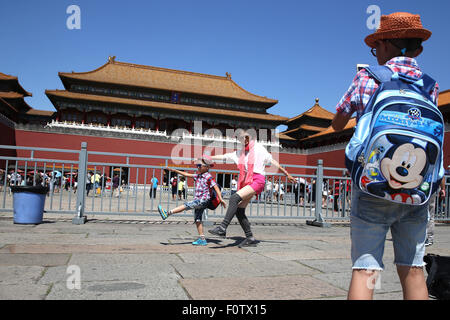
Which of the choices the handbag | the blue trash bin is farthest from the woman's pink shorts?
the blue trash bin

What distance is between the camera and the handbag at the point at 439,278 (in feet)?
7.38

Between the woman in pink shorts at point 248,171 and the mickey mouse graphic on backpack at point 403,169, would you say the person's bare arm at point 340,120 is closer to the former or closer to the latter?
the mickey mouse graphic on backpack at point 403,169

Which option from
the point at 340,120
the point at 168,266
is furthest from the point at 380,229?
the point at 168,266

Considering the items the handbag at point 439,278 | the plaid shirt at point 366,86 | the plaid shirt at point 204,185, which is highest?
the plaid shirt at point 366,86

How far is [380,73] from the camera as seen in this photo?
1.55m

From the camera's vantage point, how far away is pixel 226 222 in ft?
13.2

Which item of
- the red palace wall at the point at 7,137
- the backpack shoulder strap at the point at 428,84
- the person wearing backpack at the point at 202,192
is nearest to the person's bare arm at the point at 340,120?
the backpack shoulder strap at the point at 428,84

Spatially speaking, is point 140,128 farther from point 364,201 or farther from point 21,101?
point 364,201

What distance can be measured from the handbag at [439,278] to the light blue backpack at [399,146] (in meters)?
1.09

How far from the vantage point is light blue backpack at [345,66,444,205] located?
4.64 feet

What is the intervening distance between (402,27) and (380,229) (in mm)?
853

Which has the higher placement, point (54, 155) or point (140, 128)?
point (140, 128)
